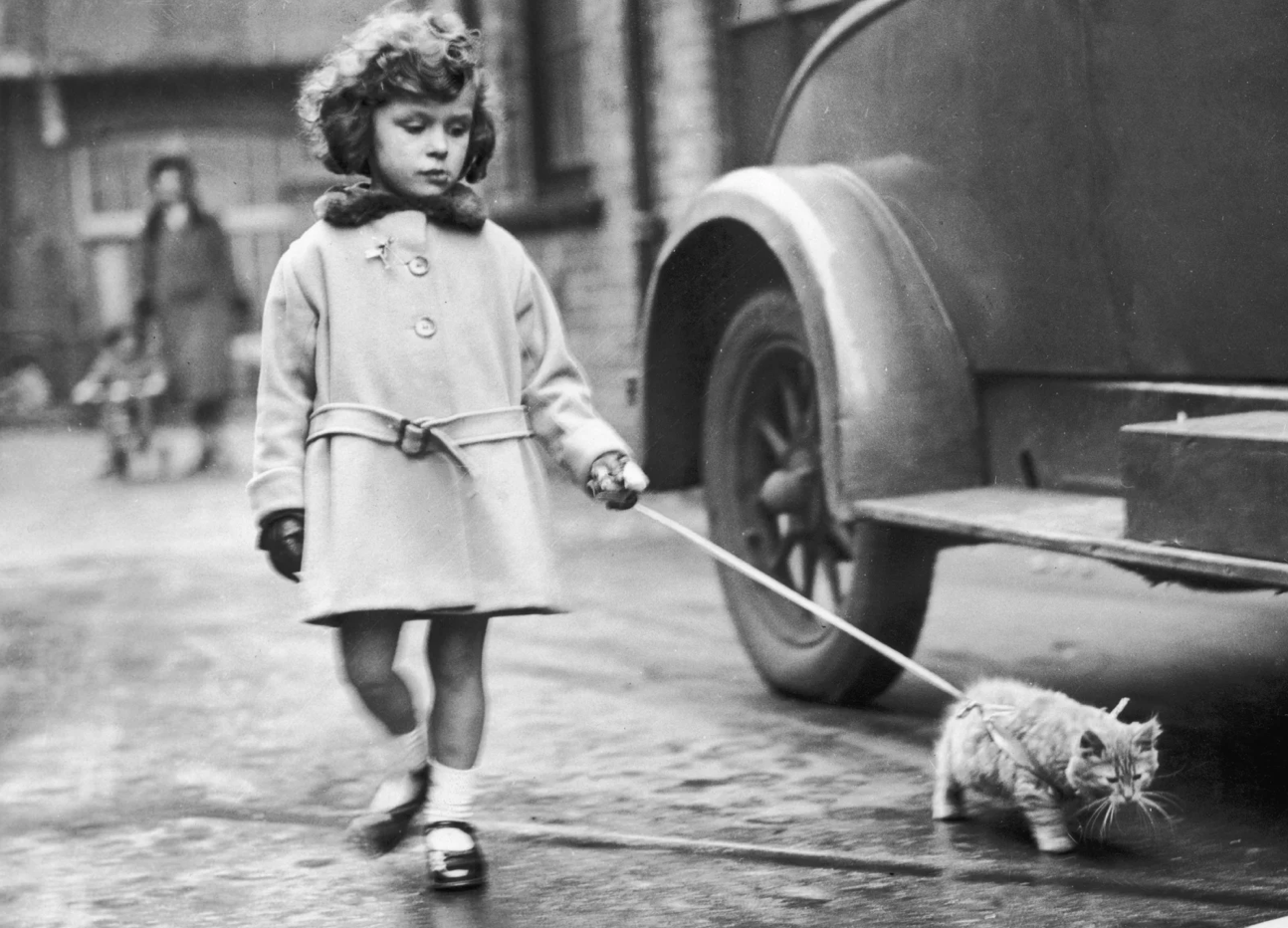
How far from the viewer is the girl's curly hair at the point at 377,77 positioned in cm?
332

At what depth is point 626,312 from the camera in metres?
10.7

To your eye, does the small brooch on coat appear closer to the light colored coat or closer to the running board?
the light colored coat

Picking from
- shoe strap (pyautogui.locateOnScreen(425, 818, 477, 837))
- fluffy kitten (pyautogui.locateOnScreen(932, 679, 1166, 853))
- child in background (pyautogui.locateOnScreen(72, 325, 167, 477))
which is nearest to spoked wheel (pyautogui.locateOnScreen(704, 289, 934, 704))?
fluffy kitten (pyautogui.locateOnScreen(932, 679, 1166, 853))

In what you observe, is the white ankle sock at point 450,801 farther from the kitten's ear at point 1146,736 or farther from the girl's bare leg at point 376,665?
the kitten's ear at point 1146,736

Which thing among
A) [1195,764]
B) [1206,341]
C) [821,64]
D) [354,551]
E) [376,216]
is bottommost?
[1195,764]

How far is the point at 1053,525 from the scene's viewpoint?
370 centimetres

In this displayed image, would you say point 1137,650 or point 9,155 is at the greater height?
point 9,155

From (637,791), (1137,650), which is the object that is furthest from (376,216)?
(1137,650)

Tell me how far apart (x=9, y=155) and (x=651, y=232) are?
54.3 ft

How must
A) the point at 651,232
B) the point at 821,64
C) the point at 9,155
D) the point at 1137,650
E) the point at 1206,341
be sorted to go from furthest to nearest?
1. the point at 9,155
2. the point at 651,232
3. the point at 1137,650
4. the point at 821,64
5. the point at 1206,341

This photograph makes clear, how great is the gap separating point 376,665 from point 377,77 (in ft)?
3.21

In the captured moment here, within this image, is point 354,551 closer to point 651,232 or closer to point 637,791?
point 637,791

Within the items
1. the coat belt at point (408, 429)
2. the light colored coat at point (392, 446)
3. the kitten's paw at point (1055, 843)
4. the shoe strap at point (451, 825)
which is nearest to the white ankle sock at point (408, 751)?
the shoe strap at point (451, 825)

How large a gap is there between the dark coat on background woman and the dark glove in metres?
9.35
